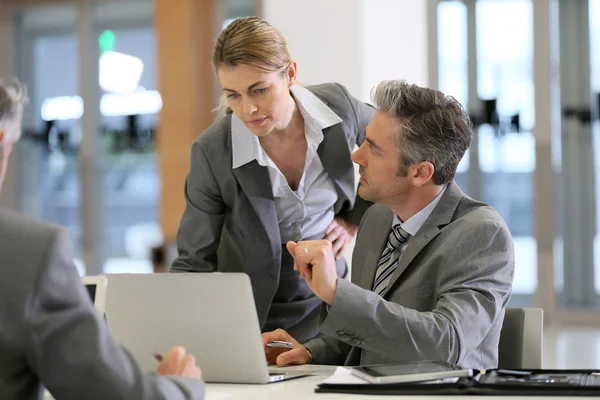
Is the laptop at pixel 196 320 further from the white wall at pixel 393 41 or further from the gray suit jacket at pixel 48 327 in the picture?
the white wall at pixel 393 41

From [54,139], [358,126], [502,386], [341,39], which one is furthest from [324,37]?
[54,139]

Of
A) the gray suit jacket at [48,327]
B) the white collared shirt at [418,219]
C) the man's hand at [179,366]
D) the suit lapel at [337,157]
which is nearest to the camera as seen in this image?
the gray suit jacket at [48,327]

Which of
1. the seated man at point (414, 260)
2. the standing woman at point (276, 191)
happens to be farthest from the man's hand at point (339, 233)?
the seated man at point (414, 260)

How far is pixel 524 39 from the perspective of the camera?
827 cm

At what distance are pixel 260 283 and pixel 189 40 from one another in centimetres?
628

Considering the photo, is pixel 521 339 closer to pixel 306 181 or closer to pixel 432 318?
pixel 432 318

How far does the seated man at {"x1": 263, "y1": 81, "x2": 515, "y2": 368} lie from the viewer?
1948 millimetres

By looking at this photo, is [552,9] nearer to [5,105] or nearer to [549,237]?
[549,237]

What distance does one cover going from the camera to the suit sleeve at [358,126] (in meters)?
2.88

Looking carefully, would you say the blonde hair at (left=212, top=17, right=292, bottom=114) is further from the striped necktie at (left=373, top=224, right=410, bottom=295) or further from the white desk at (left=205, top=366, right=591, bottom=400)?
the white desk at (left=205, top=366, right=591, bottom=400)

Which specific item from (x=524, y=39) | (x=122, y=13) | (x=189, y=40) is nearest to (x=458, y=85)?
(x=524, y=39)

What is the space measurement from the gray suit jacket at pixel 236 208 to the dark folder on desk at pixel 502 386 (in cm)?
99

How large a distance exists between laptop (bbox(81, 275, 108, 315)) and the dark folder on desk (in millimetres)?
581

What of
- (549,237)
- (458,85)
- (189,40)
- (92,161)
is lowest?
(549,237)
